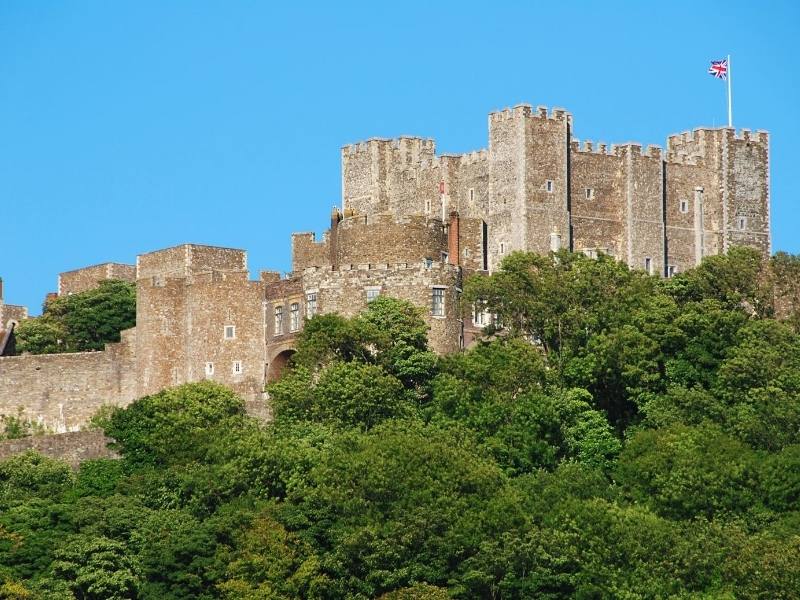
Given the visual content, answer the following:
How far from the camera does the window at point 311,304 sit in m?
79.7

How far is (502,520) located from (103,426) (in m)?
16.6

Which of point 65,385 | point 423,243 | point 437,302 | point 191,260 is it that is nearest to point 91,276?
point 191,260

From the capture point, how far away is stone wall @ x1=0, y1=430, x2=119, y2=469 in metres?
75.3

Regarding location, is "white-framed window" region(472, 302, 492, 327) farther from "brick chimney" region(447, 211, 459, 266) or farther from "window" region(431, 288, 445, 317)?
"brick chimney" region(447, 211, 459, 266)

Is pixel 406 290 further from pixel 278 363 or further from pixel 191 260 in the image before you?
pixel 191 260

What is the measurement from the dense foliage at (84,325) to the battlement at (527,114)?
1483 cm

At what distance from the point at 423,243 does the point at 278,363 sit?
5823 mm

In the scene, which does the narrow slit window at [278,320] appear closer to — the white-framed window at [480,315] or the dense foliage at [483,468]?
the dense foliage at [483,468]

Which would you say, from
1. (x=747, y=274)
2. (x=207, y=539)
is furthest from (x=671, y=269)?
(x=207, y=539)

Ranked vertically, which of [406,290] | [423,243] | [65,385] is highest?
[423,243]

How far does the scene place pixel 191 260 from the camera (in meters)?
90.1

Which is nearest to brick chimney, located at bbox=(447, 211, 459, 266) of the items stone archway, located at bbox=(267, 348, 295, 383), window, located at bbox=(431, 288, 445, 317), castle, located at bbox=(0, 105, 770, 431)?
castle, located at bbox=(0, 105, 770, 431)

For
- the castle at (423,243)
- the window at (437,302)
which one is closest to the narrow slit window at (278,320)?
the castle at (423,243)

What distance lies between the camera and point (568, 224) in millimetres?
86000
